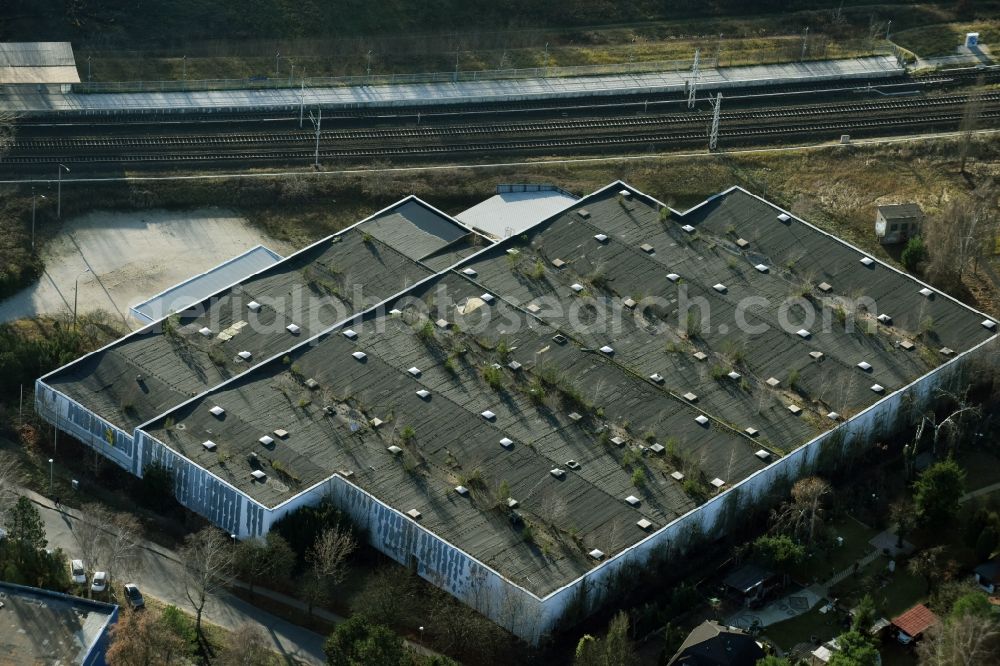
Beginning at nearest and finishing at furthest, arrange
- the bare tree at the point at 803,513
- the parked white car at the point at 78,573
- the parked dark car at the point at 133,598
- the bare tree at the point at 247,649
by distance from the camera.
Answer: the bare tree at the point at 247,649, the parked dark car at the point at 133,598, the parked white car at the point at 78,573, the bare tree at the point at 803,513

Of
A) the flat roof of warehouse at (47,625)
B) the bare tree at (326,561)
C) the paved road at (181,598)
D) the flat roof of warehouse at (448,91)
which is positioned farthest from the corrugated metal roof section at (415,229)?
the flat roof of warehouse at (47,625)

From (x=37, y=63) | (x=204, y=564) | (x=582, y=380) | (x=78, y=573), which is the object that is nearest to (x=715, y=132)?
(x=582, y=380)

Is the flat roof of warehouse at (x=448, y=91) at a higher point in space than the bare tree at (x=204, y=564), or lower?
higher

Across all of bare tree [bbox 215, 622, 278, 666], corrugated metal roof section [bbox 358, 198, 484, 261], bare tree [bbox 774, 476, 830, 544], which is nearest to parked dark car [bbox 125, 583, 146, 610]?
bare tree [bbox 215, 622, 278, 666]

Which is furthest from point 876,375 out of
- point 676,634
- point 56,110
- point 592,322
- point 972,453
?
point 56,110

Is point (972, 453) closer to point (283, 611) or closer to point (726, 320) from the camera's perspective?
point (726, 320)

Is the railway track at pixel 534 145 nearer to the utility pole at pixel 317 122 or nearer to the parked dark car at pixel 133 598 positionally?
the utility pole at pixel 317 122

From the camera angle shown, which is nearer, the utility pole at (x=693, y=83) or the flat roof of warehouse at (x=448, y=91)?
the flat roof of warehouse at (x=448, y=91)
